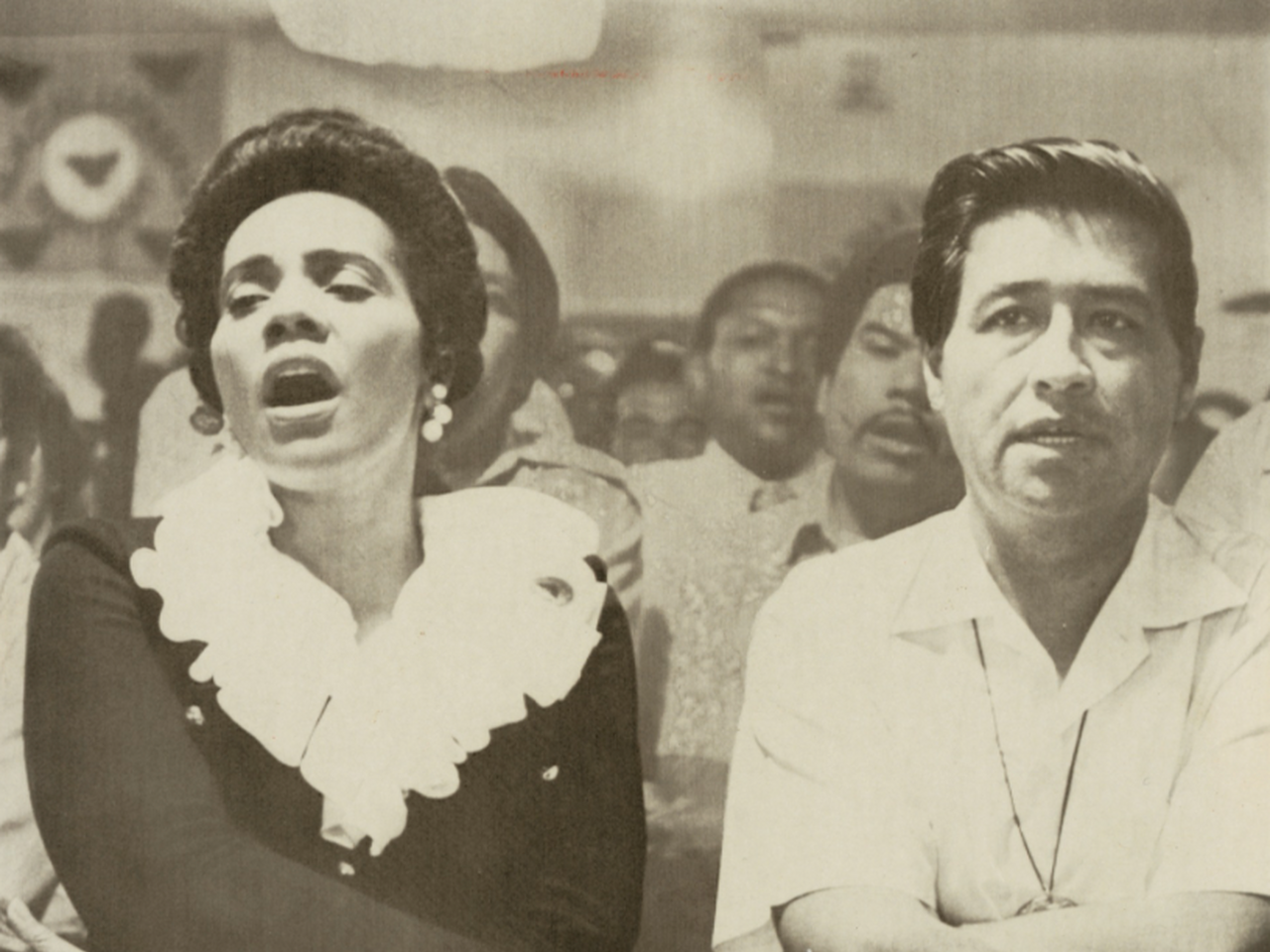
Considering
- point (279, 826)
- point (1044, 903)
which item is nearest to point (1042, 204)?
point (1044, 903)

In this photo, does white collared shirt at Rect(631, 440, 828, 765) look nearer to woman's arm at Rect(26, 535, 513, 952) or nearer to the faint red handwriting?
woman's arm at Rect(26, 535, 513, 952)

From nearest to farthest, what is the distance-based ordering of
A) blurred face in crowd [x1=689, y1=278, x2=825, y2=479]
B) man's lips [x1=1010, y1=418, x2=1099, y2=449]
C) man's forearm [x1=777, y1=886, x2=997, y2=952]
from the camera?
man's forearm [x1=777, y1=886, x2=997, y2=952] < man's lips [x1=1010, y1=418, x2=1099, y2=449] < blurred face in crowd [x1=689, y1=278, x2=825, y2=479]

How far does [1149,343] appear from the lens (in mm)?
2125

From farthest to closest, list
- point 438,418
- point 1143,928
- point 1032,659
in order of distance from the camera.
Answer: point 438,418 < point 1032,659 < point 1143,928

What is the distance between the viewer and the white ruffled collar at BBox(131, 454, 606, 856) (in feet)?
6.89

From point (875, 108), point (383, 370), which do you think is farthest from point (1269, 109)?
point (383, 370)

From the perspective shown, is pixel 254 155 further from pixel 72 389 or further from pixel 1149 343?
pixel 1149 343

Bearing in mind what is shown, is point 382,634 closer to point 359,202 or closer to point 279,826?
point 279,826

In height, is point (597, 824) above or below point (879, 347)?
below

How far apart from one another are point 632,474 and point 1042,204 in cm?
74

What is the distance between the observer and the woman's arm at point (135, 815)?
2.06 meters

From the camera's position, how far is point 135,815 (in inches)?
82.4

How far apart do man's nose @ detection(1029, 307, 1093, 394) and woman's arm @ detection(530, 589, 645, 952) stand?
2.47 feet

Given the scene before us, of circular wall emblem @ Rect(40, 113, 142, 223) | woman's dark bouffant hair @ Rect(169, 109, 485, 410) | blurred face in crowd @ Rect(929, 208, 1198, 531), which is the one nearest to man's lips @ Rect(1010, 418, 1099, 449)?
blurred face in crowd @ Rect(929, 208, 1198, 531)
